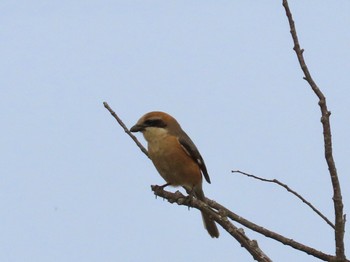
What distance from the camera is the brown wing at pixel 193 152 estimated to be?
6.08 meters

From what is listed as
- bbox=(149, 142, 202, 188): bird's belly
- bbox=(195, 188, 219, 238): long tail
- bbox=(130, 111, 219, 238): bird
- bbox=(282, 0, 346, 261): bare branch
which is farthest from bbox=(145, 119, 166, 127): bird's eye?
bbox=(282, 0, 346, 261): bare branch

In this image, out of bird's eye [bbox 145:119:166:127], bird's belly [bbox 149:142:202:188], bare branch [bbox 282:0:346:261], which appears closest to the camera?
bare branch [bbox 282:0:346:261]

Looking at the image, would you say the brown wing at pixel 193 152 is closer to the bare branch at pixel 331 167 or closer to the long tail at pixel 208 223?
the long tail at pixel 208 223

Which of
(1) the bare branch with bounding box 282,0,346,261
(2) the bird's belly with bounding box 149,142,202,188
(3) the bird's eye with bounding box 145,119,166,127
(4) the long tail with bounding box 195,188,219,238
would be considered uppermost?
(3) the bird's eye with bounding box 145,119,166,127

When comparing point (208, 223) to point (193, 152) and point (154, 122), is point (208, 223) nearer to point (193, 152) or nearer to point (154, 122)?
point (193, 152)

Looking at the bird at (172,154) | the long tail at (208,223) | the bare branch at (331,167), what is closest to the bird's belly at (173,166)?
the bird at (172,154)

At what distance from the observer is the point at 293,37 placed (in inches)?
106

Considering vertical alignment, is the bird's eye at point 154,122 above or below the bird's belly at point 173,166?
above

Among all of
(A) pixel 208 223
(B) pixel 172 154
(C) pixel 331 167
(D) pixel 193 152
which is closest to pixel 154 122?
(B) pixel 172 154

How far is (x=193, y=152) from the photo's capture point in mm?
6094

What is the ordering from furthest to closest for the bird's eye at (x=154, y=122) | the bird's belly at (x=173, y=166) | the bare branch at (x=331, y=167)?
the bird's eye at (x=154, y=122) < the bird's belly at (x=173, y=166) < the bare branch at (x=331, y=167)

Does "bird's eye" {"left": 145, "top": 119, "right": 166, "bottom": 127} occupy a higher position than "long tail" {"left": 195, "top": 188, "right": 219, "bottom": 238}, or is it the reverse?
"bird's eye" {"left": 145, "top": 119, "right": 166, "bottom": 127}

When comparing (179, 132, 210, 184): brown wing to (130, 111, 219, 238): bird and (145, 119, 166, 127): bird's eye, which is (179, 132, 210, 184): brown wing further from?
(145, 119, 166, 127): bird's eye

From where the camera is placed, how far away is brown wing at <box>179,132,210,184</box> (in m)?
6.08
